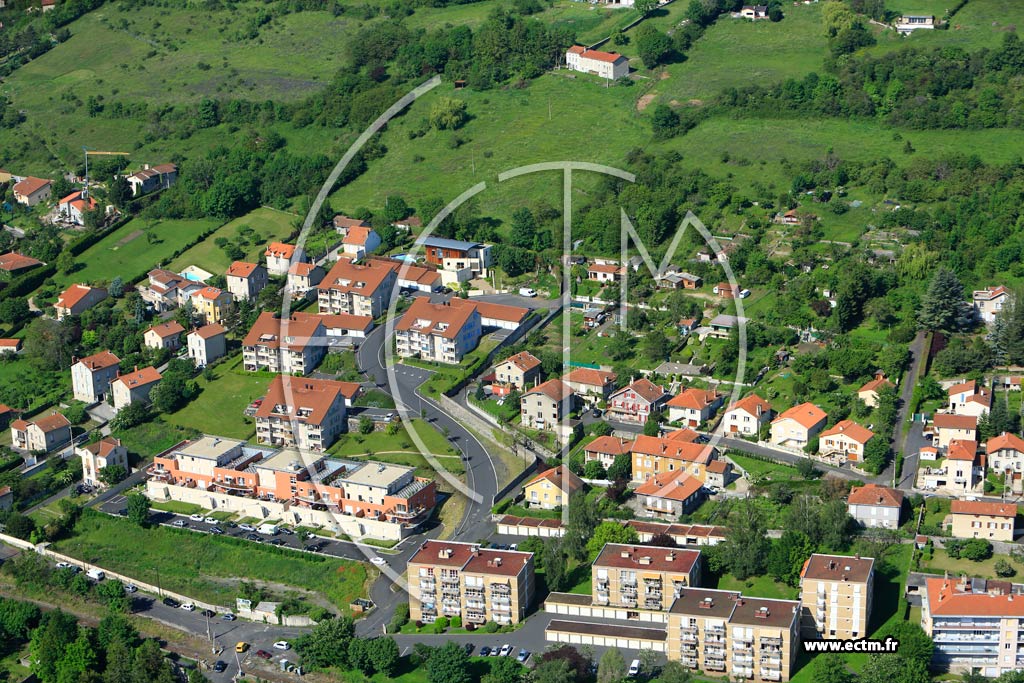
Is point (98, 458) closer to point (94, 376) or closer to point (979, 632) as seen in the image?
point (94, 376)

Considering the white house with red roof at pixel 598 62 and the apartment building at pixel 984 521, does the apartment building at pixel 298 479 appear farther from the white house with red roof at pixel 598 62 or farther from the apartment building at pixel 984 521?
the white house with red roof at pixel 598 62

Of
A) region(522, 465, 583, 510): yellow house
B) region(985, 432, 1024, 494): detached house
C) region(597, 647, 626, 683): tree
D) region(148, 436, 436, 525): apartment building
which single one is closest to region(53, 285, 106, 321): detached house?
region(148, 436, 436, 525): apartment building

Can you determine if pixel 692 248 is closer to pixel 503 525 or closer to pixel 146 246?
pixel 503 525

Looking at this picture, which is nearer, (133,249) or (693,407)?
(693,407)

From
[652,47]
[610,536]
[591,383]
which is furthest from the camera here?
[652,47]

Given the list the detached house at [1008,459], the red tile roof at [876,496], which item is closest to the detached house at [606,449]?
the red tile roof at [876,496]

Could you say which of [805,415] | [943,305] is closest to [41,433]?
[805,415]

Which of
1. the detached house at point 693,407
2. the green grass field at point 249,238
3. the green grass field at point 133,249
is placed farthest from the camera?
the green grass field at point 249,238
